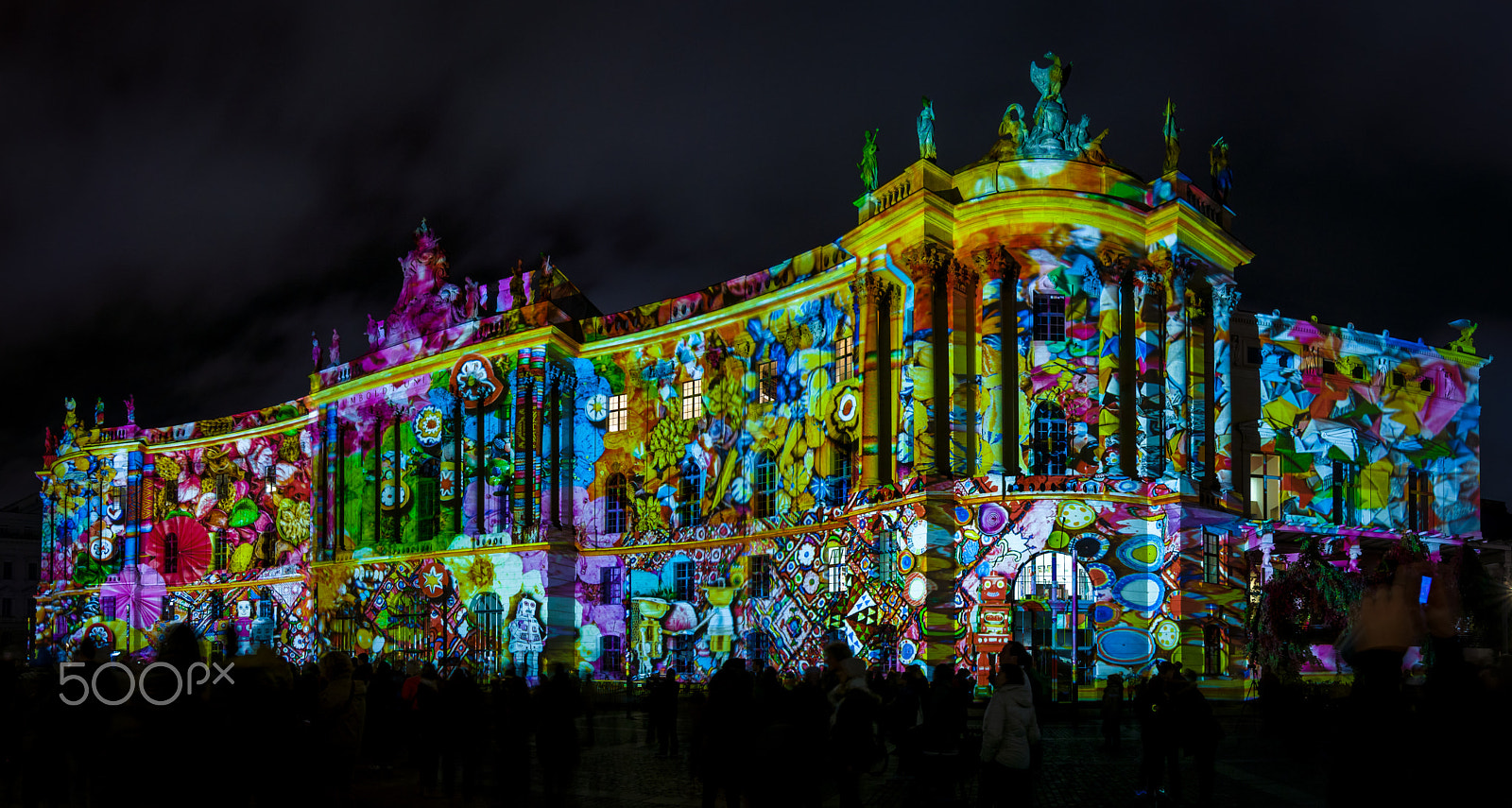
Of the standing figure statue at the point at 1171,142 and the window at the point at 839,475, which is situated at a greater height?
the standing figure statue at the point at 1171,142

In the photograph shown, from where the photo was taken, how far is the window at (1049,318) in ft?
115

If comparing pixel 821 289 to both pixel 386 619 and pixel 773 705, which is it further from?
pixel 773 705

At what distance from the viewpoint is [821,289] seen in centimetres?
3912

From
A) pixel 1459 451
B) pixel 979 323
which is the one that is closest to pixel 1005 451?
pixel 979 323

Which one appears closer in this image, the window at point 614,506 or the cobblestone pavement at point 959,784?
the cobblestone pavement at point 959,784

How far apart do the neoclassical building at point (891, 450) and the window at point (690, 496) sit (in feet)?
0.37

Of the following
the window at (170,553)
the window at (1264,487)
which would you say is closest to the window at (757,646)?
the window at (1264,487)

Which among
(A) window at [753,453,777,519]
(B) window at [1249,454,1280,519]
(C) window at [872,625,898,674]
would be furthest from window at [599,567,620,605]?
(B) window at [1249,454,1280,519]

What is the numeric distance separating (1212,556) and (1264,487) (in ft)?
23.6

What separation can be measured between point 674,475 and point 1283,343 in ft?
69.8

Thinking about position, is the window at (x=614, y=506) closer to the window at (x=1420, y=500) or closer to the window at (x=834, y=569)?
the window at (x=834, y=569)

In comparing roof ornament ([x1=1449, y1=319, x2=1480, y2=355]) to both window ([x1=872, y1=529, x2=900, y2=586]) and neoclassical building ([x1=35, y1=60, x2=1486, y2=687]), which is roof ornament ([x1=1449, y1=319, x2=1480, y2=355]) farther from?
window ([x1=872, y1=529, x2=900, y2=586])

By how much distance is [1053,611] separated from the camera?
106 feet

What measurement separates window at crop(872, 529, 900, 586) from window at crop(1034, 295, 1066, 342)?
7076mm
